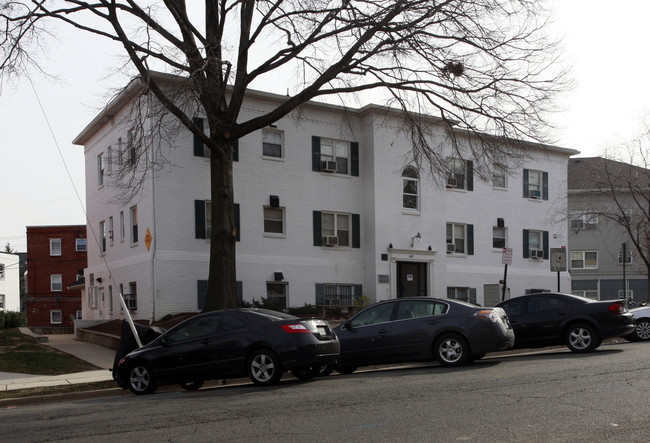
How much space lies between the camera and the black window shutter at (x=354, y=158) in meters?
30.0

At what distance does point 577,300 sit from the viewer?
1653 cm

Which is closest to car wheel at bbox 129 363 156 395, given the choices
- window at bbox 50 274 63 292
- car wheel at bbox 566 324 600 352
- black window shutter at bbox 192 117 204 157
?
car wheel at bbox 566 324 600 352

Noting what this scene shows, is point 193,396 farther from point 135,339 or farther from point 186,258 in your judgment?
point 186,258

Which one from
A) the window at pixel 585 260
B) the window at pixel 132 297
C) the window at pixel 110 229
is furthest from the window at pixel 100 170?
the window at pixel 585 260

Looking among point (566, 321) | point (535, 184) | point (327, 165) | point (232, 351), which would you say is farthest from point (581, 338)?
point (535, 184)

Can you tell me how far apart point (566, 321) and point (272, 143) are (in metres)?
15.1

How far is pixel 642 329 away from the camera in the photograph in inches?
795

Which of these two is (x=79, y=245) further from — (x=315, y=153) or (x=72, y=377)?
(x=72, y=377)

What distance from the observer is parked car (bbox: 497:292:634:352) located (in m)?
16.0

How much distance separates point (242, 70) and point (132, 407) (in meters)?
12.1

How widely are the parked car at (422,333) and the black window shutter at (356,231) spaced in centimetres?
1512

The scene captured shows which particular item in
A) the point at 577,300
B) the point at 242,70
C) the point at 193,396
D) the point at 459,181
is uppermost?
the point at 242,70

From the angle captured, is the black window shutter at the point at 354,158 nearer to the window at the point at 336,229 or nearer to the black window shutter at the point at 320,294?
the window at the point at 336,229

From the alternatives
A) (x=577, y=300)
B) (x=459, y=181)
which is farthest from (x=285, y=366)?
(x=459, y=181)
